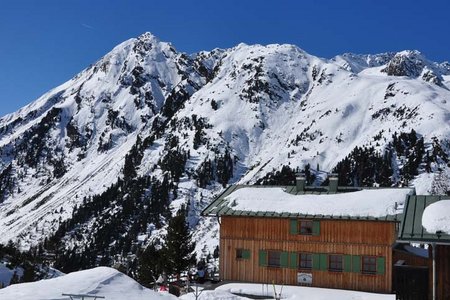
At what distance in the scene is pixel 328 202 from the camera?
34750 millimetres

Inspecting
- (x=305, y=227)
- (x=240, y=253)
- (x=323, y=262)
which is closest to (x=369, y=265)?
(x=323, y=262)

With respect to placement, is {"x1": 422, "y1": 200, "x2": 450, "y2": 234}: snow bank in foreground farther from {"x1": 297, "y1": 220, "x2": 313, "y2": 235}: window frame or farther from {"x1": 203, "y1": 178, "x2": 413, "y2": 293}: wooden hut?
{"x1": 297, "y1": 220, "x2": 313, "y2": 235}: window frame

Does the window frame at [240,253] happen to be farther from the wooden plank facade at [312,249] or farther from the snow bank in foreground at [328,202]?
the snow bank in foreground at [328,202]

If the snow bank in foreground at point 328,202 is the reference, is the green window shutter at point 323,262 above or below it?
below

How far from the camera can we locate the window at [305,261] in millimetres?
34531

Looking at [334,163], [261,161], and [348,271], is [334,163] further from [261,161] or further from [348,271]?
[348,271]

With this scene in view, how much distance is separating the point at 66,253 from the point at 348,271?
5542 inches

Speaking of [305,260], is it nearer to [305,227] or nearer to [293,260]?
[293,260]

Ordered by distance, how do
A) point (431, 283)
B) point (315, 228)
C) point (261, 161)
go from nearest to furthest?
1. point (431, 283)
2. point (315, 228)
3. point (261, 161)

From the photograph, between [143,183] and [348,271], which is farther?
[143,183]

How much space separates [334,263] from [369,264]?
216 cm

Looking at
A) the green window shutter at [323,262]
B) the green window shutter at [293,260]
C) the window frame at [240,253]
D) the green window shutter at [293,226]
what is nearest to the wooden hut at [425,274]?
the green window shutter at [323,262]

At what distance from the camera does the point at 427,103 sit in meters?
176

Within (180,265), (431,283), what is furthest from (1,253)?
(431,283)
